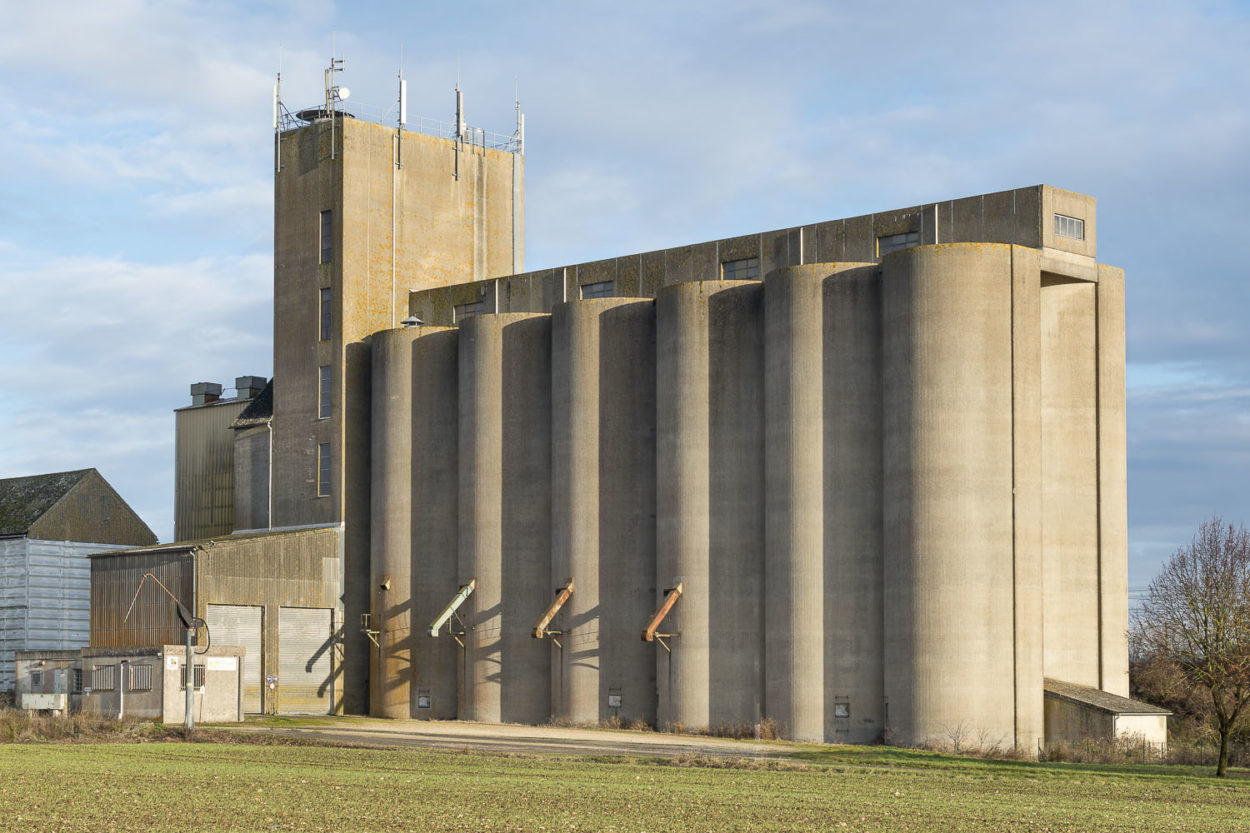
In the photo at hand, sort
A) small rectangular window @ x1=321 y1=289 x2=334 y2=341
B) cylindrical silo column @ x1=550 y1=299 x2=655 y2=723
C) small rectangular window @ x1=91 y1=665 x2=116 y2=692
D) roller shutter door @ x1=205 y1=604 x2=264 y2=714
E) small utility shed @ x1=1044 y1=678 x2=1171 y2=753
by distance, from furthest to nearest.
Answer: small rectangular window @ x1=321 y1=289 x2=334 y2=341 → roller shutter door @ x1=205 y1=604 x2=264 y2=714 → cylindrical silo column @ x1=550 y1=299 x2=655 y2=723 → small rectangular window @ x1=91 y1=665 x2=116 y2=692 → small utility shed @ x1=1044 y1=678 x2=1171 y2=753

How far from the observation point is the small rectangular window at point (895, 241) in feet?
185

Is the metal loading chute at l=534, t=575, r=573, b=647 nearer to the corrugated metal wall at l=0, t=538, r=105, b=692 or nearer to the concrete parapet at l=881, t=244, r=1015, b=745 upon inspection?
the concrete parapet at l=881, t=244, r=1015, b=745

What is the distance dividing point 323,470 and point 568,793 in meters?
39.1

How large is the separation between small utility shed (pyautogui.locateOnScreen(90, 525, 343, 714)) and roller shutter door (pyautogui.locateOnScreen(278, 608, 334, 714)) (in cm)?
4

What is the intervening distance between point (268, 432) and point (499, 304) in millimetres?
11846

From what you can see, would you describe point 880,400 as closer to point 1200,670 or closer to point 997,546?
point 997,546

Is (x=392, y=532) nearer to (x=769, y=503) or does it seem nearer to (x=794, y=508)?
(x=769, y=503)

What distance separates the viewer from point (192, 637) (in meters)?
58.7

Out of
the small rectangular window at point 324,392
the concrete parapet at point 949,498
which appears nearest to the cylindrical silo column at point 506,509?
the small rectangular window at point 324,392

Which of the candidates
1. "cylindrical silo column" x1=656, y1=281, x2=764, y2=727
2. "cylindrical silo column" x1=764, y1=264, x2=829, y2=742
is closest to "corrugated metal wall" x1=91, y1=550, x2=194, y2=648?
"cylindrical silo column" x1=656, y1=281, x2=764, y2=727

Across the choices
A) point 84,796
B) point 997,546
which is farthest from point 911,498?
point 84,796

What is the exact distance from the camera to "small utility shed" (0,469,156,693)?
70.1 metres

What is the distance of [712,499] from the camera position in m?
55.9

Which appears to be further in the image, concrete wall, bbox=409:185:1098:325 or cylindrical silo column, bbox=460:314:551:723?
cylindrical silo column, bbox=460:314:551:723
